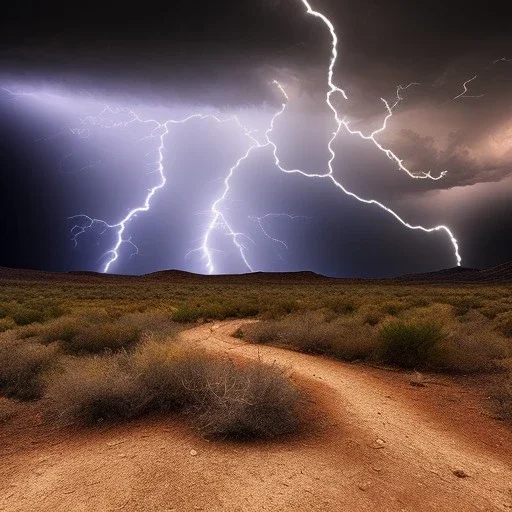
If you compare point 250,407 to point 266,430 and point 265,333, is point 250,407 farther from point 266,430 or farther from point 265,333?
point 265,333

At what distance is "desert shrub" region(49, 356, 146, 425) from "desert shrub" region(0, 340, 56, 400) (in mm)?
1515

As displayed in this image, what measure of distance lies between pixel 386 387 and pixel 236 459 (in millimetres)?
4186

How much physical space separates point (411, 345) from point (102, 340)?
7849 mm

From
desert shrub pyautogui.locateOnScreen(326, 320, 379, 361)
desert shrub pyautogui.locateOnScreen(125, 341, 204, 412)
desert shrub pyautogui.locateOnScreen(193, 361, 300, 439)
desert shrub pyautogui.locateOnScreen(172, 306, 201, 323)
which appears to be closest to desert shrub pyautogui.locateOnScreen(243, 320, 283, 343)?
desert shrub pyautogui.locateOnScreen(326, 320, 379, 361)

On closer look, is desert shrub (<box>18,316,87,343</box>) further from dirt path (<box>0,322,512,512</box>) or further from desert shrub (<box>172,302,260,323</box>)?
dirt path (<box>0,322,512,512</box>)

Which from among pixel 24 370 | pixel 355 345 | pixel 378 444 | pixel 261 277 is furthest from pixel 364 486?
pixel 261 277

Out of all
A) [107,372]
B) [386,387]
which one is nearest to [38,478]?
[107,372]

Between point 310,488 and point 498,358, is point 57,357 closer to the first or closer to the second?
point 310,488

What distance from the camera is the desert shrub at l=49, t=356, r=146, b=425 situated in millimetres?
5750

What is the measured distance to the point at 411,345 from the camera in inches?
363

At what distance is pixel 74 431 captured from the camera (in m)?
5.53

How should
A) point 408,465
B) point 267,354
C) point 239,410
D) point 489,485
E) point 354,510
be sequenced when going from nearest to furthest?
point 354,510
point 489,485
point 408,465
point 239,410
point 267,354

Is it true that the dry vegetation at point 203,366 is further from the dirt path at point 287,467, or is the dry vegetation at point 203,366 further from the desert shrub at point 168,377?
the dirt path at point 287,467

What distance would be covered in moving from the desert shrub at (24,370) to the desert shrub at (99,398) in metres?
1.52
